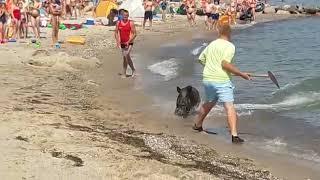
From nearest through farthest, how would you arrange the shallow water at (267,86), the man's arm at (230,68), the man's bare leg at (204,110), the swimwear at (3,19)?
the man's arm at (230,68) < the man's bare leg at (204,110) < the shallow water at (267,86) < the swimwear at (3,19)

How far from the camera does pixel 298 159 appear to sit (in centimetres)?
701

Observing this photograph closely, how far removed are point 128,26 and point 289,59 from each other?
22.1 ft

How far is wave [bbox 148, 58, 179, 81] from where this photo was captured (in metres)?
14.4

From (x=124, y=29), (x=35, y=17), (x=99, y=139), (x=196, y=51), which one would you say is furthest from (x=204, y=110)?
(x=196, y=51)

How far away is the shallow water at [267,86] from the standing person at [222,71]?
1.84 feet

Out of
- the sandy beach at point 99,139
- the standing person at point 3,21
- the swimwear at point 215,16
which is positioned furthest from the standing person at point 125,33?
the swimwear at point 215,16

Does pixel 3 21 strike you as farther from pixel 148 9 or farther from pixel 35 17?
pixel 148 9

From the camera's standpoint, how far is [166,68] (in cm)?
1590

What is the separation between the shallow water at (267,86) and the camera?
8.16 meters

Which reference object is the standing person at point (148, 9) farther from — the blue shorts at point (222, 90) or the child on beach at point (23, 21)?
the blue shorts at point (222, 90)

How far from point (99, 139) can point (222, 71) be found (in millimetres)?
1844

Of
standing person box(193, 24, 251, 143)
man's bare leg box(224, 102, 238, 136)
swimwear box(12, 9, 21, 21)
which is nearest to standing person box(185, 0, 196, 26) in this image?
swimwear box(12, 9, 21, 21)

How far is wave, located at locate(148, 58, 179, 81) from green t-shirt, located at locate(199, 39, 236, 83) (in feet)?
20.0

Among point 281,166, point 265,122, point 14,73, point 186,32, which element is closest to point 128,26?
point 14,73
